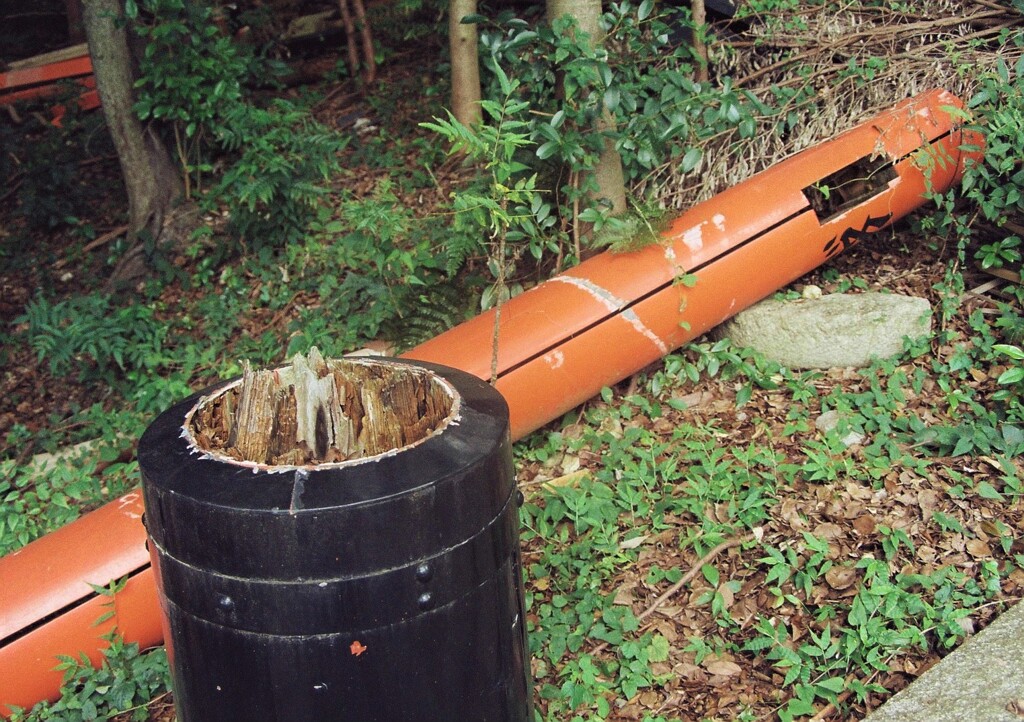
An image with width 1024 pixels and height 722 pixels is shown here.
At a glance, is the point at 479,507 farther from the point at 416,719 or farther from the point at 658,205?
the point at 658,205

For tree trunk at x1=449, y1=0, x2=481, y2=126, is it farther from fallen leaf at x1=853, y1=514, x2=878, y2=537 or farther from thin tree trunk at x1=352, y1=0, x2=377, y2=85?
fallen leaf at x1=853, y1=514, x2=878, y2=537

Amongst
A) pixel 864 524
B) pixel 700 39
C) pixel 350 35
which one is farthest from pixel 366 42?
pixel 864 524

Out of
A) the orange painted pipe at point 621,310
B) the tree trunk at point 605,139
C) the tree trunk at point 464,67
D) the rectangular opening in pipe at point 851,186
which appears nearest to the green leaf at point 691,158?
the orange painted pipe at point 621,310

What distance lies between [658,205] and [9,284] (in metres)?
4.79

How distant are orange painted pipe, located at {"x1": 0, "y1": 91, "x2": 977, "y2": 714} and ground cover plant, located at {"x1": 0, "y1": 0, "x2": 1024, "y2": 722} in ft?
0.56

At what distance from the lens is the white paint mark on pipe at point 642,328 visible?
4020 mm

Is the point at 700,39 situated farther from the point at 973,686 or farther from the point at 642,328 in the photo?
the point at 973,686

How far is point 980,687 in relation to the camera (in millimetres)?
2639

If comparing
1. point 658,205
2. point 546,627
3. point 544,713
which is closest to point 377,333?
point 658,205

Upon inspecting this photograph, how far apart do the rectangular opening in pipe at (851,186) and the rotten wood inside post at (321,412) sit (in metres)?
2.91

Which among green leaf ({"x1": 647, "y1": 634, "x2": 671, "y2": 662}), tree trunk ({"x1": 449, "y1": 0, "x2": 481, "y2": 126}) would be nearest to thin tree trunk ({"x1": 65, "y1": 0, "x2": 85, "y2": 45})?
tree trunk ({"x1": 449, "y1": 0, "x2": 481, "y2": 126})

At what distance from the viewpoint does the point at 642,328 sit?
405 cm

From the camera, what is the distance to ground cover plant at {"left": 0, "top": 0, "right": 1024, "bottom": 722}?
3.10 meters

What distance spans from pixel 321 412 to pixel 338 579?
0.62m
